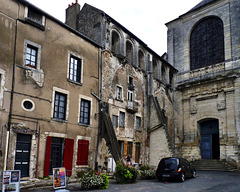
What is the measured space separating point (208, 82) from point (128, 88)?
858 cm

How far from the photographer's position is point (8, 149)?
441 inches

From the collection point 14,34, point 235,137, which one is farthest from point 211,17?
point 14,34

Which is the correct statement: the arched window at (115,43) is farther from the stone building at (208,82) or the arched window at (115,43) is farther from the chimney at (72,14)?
the stone building at (208,82)

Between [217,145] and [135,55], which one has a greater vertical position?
[135,55]

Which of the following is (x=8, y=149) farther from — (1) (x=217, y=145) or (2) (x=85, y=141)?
(1) (x=217, y=145)

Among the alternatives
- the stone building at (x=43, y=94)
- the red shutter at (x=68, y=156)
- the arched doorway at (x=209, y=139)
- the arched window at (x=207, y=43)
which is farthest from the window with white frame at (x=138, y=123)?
the arched window at (x=207, y=43)

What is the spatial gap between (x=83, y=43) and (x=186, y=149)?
555 inches

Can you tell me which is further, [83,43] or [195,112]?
[195,112]

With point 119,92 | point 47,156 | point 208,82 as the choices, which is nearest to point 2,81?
point 47,156

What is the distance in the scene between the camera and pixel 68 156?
45.4ft

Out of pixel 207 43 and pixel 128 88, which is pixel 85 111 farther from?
pixel 207 43

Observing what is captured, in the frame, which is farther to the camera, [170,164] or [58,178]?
[170,164]

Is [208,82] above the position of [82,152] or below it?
above


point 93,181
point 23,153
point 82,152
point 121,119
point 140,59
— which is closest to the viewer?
point 93,181
